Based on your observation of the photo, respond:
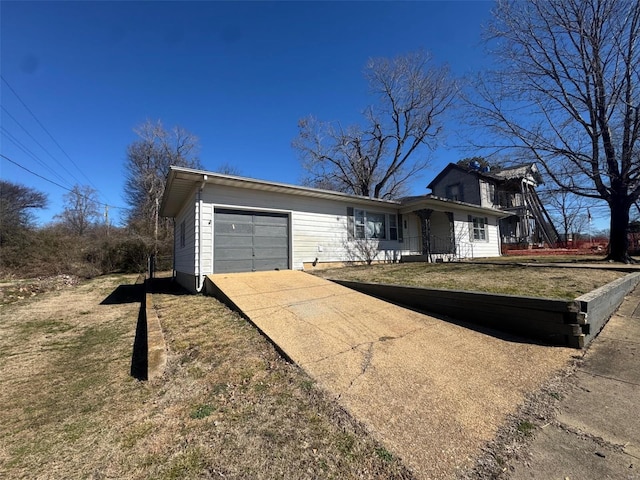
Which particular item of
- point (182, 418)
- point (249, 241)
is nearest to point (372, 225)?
point (249, 241)

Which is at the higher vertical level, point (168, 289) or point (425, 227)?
point (425, 227)

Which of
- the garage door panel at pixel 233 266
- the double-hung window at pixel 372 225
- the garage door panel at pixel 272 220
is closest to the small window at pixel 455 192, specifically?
the double-hung window at pixel 372 225

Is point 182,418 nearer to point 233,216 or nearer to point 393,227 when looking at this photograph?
point 233,216

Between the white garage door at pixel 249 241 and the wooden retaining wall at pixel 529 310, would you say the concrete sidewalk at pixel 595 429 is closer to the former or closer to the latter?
the wooden retaining wall at pixel 529 310

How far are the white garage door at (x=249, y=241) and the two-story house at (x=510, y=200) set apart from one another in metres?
21.8

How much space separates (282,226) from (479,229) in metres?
13.0

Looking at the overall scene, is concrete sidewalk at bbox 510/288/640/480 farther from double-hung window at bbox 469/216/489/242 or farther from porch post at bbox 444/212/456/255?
double-hung window at bbox 469/216/489/242

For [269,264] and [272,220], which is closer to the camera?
[269,264]

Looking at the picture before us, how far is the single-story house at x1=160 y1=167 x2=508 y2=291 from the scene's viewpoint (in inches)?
319

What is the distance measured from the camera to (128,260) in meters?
18.6

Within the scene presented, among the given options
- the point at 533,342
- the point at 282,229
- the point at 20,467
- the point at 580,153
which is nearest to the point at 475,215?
the point at 580,153

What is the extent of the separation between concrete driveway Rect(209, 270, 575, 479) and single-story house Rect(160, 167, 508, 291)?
130 inches

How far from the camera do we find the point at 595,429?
7.29 feet

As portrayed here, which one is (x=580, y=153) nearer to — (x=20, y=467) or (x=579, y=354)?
(x=579, y=354)
